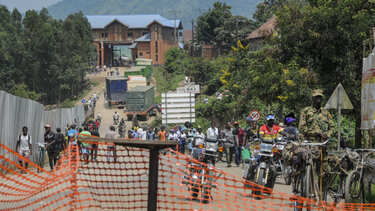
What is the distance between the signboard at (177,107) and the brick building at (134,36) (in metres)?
72.8

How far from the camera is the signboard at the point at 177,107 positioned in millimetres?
28172

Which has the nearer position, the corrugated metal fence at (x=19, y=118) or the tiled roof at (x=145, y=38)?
the corrugated metal fence at (x=19, y=118)

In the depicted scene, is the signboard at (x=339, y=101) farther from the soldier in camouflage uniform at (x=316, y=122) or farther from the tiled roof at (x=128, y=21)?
the tiled roof at (x=128, y=21)

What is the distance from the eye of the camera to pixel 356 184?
9.07 m

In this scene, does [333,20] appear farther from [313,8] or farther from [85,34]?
[85,34]

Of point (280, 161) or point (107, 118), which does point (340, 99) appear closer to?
point (280, 161)

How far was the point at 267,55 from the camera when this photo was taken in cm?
2188

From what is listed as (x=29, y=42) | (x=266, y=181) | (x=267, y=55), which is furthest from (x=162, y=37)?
(x=266, y=181)

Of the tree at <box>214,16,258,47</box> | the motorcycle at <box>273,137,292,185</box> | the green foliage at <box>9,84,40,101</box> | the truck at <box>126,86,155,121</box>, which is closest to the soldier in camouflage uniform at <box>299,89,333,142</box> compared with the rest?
the motorcycle at <box>273,137,292,185</box>

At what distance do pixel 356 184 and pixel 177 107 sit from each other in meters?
19.7

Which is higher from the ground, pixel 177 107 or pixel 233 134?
pixel 177 107

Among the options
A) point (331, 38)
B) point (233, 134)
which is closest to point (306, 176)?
point (233, 134)

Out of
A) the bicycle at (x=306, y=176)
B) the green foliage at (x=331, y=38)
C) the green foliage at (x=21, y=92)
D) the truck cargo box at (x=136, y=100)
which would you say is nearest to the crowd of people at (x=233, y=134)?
the bicycle at (x=306, y=176)

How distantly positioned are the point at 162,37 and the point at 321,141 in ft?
306
